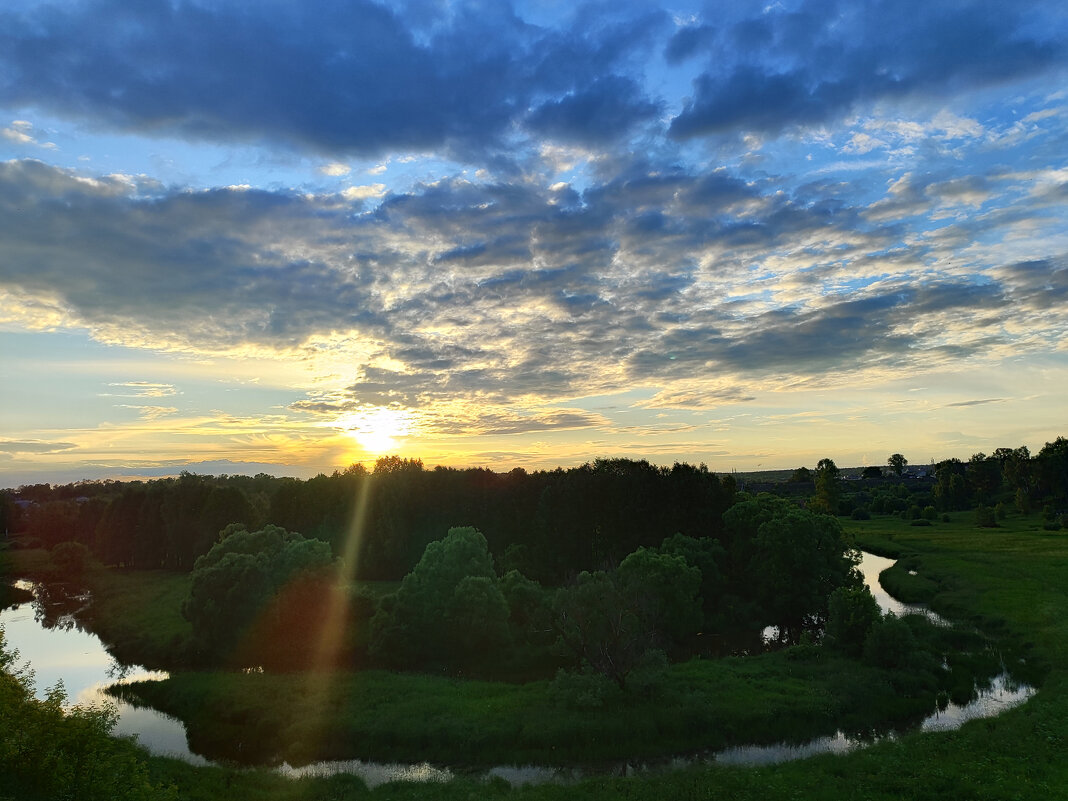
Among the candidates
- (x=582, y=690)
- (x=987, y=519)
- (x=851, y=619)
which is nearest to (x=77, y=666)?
(x=582, y=690)

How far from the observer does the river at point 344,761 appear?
37094 millimetres

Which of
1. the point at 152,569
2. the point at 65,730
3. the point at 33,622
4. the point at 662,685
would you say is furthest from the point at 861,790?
the point at 152,569

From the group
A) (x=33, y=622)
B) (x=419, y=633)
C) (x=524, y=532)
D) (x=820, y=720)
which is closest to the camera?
(x=820, y=720)

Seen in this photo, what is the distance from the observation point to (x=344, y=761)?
131ft

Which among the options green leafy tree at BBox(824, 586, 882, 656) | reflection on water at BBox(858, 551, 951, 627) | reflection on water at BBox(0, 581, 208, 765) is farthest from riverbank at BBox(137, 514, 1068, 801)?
reflection on water at BBox(858, 551, 951, 627)

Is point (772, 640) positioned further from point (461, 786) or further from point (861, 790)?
point (461, 786)

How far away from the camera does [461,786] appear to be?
33.8 meters

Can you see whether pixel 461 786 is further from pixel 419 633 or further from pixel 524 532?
pixel 524 532

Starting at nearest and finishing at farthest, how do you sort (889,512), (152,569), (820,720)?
1. (820,720)
2. (152,569)
3. (889,512)

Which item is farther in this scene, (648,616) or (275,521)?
(275,521)

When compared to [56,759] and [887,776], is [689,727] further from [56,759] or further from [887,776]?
[56,759]

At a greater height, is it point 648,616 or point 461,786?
point 648,616

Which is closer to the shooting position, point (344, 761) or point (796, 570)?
point (344, 761)

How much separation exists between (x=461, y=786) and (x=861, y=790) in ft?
64.6
